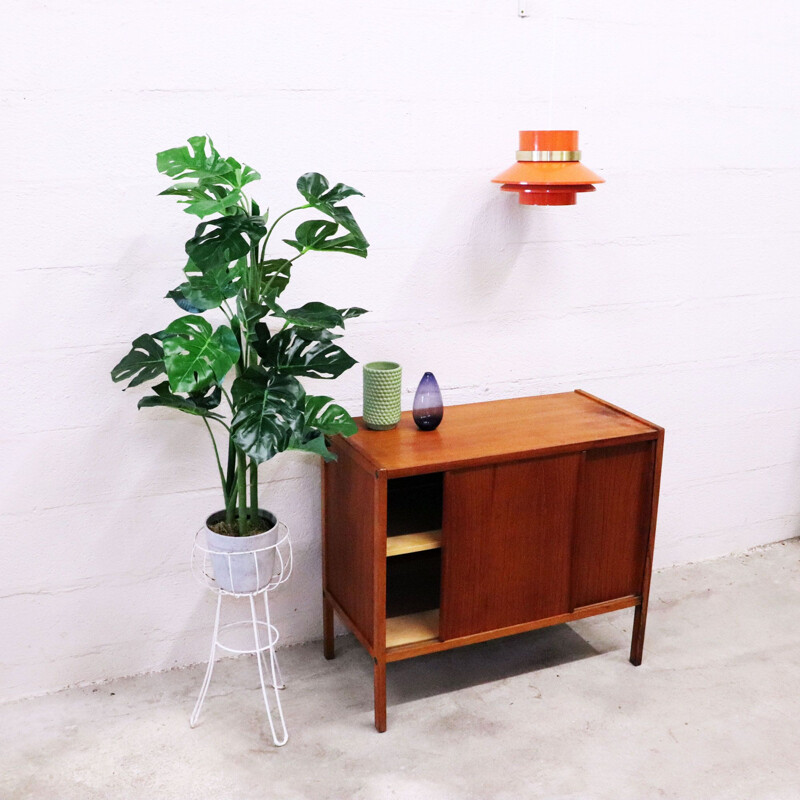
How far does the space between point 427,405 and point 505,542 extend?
44 cm

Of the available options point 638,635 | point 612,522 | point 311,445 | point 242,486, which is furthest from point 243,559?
point 638,635

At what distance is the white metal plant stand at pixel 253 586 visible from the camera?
251 centimetres

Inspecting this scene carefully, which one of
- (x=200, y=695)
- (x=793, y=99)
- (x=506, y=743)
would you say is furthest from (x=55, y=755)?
(x=793, y=99)

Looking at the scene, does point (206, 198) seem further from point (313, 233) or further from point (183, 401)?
point (183, 401)

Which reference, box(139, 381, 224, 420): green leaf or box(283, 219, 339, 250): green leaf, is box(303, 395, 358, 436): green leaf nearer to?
box(139, 381, 224, 420): green leaf

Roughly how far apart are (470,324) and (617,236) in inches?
23.7

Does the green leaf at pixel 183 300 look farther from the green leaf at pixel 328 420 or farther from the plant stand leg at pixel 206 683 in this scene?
the plant stand leg at pixel 206 683

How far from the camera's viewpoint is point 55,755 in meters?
2.47

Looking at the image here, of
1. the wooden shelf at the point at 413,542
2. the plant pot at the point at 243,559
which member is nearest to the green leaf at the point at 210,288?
the plant pot at the point at 243,559

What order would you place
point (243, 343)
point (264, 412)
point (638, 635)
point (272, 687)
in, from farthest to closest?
point (638, 635) → point (272, 687) → point (243, 343) → point (264, 412)

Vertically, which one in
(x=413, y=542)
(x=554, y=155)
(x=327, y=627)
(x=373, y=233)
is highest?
(x=554, y=155)

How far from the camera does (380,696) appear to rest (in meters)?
2.56

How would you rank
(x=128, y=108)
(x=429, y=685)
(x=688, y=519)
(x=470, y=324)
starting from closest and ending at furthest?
(x=128, y=108) → (x=429, y=685) → (x=470, y=324) → (x=688, y=519)

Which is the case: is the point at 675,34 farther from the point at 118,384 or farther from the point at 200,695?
the point at 200,695
